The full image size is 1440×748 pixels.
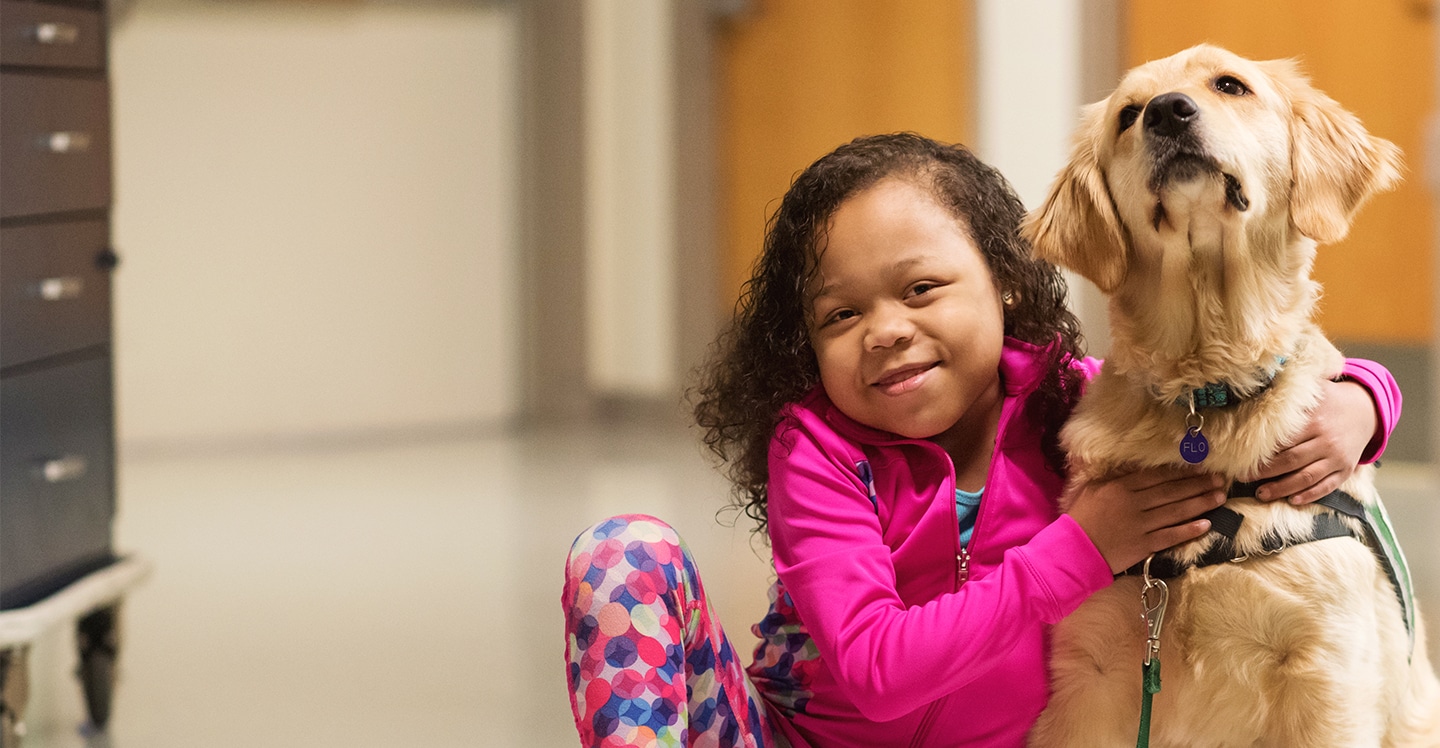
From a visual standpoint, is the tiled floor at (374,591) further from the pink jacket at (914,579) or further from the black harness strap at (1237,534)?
the black harness strap at (1237,534)

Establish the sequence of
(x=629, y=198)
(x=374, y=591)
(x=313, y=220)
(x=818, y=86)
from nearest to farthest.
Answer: (x=374, y=591) < (x=818, y=86) < (x=313, y=220) < (x=629, y=198)

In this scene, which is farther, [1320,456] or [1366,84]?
[1366,84]

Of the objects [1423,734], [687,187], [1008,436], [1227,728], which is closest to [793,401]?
[1008,436]

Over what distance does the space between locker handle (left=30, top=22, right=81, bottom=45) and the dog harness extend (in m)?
1.82

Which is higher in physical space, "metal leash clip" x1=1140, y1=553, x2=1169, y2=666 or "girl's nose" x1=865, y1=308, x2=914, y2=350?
"girl's nose" x1=865, y1=308, x2=914, y2=350

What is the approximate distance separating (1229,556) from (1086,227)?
33 cm

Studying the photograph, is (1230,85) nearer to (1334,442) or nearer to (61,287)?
(1334,442)

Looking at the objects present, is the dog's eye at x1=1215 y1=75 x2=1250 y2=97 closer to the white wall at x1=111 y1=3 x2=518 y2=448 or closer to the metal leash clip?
the metal leash clip

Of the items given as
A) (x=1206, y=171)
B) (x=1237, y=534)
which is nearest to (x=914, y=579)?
(x=1237, y=534)

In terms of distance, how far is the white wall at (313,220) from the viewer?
556 cm

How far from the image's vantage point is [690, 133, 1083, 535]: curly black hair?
4.51 ft

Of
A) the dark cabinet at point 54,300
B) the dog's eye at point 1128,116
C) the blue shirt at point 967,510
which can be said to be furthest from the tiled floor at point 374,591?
the dog's eye at point 1128,116

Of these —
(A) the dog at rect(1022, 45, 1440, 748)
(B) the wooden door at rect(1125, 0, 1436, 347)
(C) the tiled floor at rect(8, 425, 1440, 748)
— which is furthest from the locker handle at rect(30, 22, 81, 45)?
(B) the wooden door at rect(1125, 0, 1436, 347)

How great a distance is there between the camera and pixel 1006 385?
1408 millimetres
